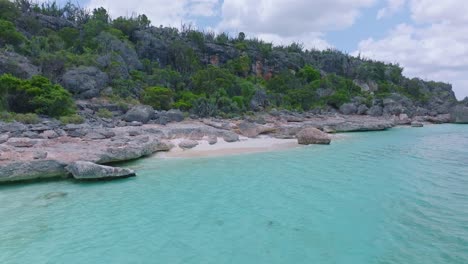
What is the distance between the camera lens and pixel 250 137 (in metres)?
26.6

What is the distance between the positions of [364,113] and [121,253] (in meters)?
52.8

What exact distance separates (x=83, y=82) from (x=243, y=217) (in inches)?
1277

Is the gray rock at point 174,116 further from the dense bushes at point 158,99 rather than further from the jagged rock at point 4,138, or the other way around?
the jagged rock at point 4,138

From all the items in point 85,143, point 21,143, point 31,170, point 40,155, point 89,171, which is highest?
point 21,143

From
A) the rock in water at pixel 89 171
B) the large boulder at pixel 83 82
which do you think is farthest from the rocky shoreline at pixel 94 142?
the large boulder at pixel 83 82

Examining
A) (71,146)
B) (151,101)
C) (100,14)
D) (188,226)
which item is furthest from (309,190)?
(100,14)

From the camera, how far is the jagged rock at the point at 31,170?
13.2 metres

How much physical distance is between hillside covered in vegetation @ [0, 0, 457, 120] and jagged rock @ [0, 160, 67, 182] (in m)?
14.5

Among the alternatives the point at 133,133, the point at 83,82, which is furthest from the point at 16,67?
the point at 133,133

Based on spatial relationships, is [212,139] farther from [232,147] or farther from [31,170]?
[31,170]

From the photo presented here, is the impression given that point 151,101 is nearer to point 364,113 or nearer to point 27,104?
point 27,104

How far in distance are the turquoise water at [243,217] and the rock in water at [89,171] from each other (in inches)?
21.7

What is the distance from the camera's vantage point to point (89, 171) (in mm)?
13797

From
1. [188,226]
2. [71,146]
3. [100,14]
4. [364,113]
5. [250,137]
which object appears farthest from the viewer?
[100,14]
